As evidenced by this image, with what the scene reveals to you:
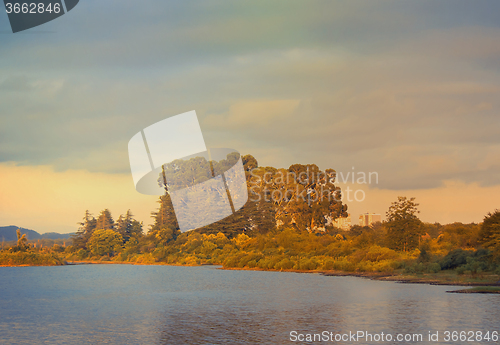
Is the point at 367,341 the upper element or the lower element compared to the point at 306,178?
lower

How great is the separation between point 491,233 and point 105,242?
6858cm

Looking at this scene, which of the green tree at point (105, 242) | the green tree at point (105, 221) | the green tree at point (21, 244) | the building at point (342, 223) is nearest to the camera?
the green tree at point (21, 244)

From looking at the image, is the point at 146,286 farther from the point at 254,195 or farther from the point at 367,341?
the point at 254,195

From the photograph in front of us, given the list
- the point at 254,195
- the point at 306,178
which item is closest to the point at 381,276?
the point at 306,178

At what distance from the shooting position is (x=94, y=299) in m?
34.7

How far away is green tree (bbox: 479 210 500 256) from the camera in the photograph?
34.8 meters

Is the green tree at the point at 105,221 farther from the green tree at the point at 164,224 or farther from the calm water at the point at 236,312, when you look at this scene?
the calm water at the point at 236,312

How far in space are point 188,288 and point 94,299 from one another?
8183 millimetres

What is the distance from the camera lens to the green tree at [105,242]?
8738 centimetres

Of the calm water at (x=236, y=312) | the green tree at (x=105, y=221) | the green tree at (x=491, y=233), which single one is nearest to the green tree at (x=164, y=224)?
the green tree at (x=105, y=221)

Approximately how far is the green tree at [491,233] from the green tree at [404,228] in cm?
912

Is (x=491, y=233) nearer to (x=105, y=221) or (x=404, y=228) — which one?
(x=404, y=228)

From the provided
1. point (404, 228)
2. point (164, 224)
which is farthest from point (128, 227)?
point (404, 228)

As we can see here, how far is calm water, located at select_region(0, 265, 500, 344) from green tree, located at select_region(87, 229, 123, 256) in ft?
154
